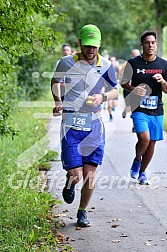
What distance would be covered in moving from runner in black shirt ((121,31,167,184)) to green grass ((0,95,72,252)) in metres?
1.66

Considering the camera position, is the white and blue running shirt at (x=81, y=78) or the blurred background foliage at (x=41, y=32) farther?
the blurred background foliage at (x=41, y=32)

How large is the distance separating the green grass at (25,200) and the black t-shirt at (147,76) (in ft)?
6.03

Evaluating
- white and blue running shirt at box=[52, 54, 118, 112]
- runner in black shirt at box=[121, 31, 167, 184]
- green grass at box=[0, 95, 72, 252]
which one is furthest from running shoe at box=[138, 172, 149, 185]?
white and blue running shirt at box=[52, 54, 118, 112]

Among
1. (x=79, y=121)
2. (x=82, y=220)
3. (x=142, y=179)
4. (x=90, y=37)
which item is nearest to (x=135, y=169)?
(x=142, y=179)

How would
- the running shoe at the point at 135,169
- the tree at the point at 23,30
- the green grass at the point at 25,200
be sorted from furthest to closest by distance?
the running shoe at the point at 135,169, the tree at the point at 23,30, the green grass at the point at 25,200

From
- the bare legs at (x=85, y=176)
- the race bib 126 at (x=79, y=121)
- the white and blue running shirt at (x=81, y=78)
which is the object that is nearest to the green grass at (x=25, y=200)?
the bare legs at (x=85, y=176)

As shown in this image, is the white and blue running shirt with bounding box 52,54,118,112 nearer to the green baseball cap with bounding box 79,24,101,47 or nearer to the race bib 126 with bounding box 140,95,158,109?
the green baseball cap with bounding box 79,24,101,47

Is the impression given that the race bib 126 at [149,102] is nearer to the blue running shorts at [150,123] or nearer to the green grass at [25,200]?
the blue running shorts at [150,123]

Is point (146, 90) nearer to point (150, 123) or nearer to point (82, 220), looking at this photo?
point (150, 123)

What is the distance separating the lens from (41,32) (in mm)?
7910

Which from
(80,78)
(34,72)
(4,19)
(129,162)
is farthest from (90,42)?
(34,72)

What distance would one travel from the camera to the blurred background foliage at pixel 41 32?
7.74m

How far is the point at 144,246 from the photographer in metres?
6.50

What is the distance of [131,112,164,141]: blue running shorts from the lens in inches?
370
